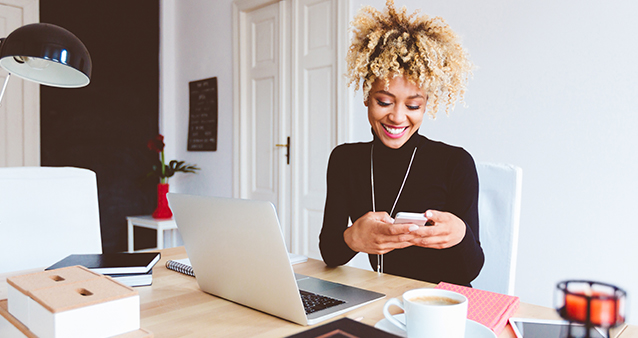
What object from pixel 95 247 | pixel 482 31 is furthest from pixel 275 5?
pixel 95 247

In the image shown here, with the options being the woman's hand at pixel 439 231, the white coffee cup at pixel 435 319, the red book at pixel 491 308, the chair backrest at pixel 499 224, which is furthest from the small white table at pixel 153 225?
the white coffee cup at pixel 435 319

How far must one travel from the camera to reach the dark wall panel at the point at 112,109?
330cm

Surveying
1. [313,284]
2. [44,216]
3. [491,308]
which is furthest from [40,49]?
[491,308]

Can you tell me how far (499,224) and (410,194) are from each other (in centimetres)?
26

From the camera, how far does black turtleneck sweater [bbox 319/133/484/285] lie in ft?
3.98

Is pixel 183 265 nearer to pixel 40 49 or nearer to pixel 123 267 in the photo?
pixel 123 267

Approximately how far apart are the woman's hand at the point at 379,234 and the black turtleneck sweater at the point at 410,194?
118 mm

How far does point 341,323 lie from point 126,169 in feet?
11.6

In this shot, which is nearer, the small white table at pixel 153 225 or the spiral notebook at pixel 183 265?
the spiral notebook at pixel 183 265

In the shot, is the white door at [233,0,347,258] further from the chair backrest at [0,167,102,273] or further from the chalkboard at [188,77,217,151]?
the chair backrest at [0,167,102,273]

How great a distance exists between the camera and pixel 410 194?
→ 132 centimetres

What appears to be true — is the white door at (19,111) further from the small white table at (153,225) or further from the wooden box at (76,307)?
the wooden box at (76,307)

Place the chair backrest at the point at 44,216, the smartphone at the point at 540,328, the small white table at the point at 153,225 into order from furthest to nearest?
the small white table at the point at 153,225 → the chair backrest at the point at 44,216 → the smartphone at the point at 540,328

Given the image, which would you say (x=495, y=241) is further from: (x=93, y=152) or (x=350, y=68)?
(x=93, y=152)
